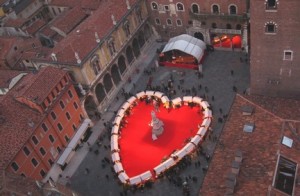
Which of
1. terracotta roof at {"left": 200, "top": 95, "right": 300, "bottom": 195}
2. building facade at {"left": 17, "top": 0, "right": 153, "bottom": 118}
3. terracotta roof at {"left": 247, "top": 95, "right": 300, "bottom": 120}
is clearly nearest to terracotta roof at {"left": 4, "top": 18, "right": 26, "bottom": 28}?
building facade at {"left": 17, "top": 0, "right": 153, "bottom": 118}

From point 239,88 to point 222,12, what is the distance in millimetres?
13548

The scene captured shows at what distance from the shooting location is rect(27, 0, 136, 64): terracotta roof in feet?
186

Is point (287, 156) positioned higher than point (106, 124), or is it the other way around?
point (287, 156)

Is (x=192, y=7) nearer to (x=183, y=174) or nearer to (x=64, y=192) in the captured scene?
(x=183, y=174)

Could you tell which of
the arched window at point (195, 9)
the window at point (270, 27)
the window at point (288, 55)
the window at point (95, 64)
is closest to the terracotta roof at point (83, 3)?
the window at point (95, 64)

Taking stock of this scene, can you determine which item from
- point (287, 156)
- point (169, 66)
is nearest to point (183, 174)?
point (287, 156)

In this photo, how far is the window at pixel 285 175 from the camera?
34.5 m

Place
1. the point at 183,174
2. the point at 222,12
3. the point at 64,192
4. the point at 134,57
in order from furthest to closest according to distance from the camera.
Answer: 1. the point at 134,57
2. the point at 222,12
3. the point at 183,174
4. the point at 64,192

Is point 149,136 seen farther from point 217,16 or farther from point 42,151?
point 217,16

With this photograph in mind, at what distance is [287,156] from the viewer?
36.2 metres

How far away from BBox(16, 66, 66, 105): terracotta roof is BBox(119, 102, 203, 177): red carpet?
12146 millimetres

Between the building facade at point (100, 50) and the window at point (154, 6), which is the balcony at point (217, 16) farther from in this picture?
the building facade at point (100, 50)

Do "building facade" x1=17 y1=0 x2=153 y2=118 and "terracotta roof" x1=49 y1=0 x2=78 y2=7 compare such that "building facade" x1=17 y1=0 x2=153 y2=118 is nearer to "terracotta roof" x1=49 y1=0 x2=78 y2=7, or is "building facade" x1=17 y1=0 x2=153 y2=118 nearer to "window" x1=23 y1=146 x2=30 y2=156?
"terracotta roof" x1=49 y1=0 x2=78 y2=7

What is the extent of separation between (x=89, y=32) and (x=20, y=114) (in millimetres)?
17666
